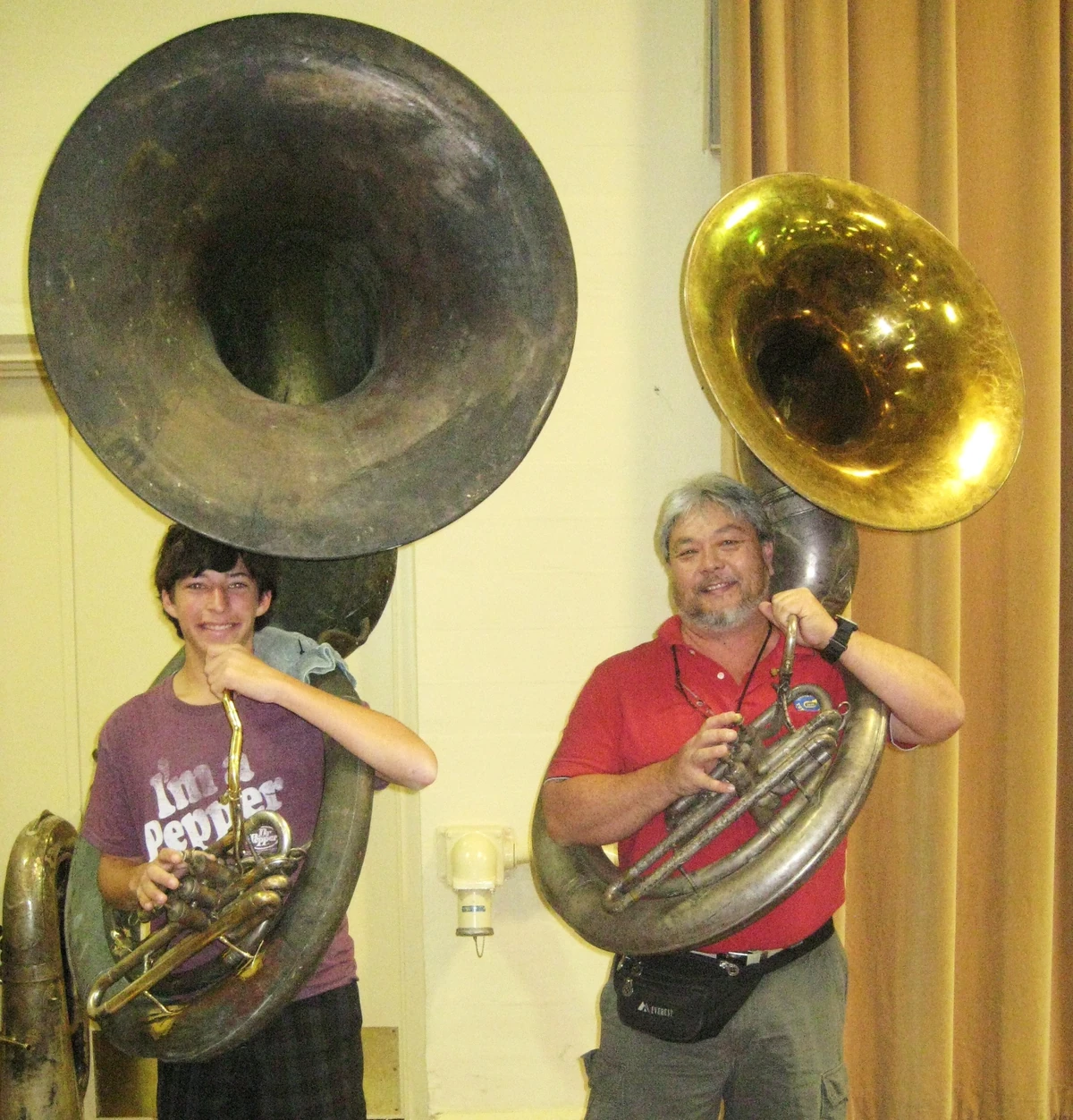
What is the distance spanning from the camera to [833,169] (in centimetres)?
217

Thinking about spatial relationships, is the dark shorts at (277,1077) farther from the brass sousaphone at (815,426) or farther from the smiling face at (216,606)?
the smiling face at (216,606)

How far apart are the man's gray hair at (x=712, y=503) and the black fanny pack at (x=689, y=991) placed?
601 millimetres

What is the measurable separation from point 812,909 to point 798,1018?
150 millimetres

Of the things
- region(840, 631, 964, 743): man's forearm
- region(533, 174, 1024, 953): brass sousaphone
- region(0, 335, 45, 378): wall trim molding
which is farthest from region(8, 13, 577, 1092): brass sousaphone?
region(0, 335, 45, 378): wall trim molding

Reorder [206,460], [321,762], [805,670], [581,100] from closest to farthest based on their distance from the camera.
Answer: [206,460] → [321,762] → [805,670] → [581,100]

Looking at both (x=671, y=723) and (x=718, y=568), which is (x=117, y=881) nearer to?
(x=671, y=723)

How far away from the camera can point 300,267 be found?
1389mm

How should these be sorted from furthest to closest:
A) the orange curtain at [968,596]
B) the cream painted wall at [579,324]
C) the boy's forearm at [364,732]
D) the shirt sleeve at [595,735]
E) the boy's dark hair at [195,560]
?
1. the cream painted wall at [579,324]
2. the orange curtain at [968,596]
3. the shirt sleeve at [595,735]
4. the boy's dark hair at [195,560]
5. the boy's forearm at [364,732]

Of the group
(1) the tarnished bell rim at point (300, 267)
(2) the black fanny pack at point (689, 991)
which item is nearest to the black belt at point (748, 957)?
(2) the black fanny pack at point (689, 991)

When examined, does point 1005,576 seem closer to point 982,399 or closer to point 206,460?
point 982,399

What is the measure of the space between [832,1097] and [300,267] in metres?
1.36

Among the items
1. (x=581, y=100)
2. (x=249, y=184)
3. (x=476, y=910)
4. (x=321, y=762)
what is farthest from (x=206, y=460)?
(x=581, y=100)

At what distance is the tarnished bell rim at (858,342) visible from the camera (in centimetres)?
147

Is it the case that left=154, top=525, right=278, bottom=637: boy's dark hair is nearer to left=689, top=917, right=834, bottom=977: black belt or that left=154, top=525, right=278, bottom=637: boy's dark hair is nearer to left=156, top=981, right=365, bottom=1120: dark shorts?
left=156, top=981, right=365, bottom=1120: dark shorts
